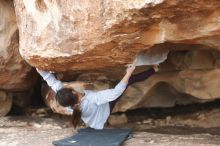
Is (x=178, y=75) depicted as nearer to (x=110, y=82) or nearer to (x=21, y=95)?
(x=110, y=82)

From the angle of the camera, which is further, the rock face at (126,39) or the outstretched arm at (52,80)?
the outstretched arm at (52,80)

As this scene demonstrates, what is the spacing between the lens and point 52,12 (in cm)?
292

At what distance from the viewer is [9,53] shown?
3.62m

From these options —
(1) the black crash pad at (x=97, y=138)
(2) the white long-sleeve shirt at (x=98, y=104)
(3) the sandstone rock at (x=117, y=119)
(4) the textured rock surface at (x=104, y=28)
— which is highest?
(4) the textured rock surface at (x=104, y=28)

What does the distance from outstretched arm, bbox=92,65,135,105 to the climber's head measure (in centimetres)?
16

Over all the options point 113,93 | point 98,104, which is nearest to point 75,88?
point 98,104

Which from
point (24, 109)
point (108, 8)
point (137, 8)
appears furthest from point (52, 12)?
point (24, 109)

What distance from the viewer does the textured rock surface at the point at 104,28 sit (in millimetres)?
2518

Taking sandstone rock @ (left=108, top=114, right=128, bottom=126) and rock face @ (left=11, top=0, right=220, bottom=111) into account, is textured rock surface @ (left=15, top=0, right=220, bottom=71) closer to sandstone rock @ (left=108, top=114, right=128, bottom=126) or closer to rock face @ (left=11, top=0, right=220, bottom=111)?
rock face @ (left=11, top=0, right=220, bottom=111)

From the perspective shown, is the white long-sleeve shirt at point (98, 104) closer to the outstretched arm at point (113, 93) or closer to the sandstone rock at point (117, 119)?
the outstretched arm at point (113, 93)

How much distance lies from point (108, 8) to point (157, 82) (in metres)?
1.24

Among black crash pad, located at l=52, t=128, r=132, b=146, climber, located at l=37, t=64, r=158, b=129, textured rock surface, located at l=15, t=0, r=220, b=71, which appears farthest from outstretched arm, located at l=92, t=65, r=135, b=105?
Result: black crash pad, located at l=52, t=128, r=132, b=146

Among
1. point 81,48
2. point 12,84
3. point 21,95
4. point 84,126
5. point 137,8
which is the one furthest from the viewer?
point 21,95

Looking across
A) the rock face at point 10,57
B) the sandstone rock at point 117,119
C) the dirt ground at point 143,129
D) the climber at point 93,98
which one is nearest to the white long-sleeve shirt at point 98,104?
the climber at point 93,98
